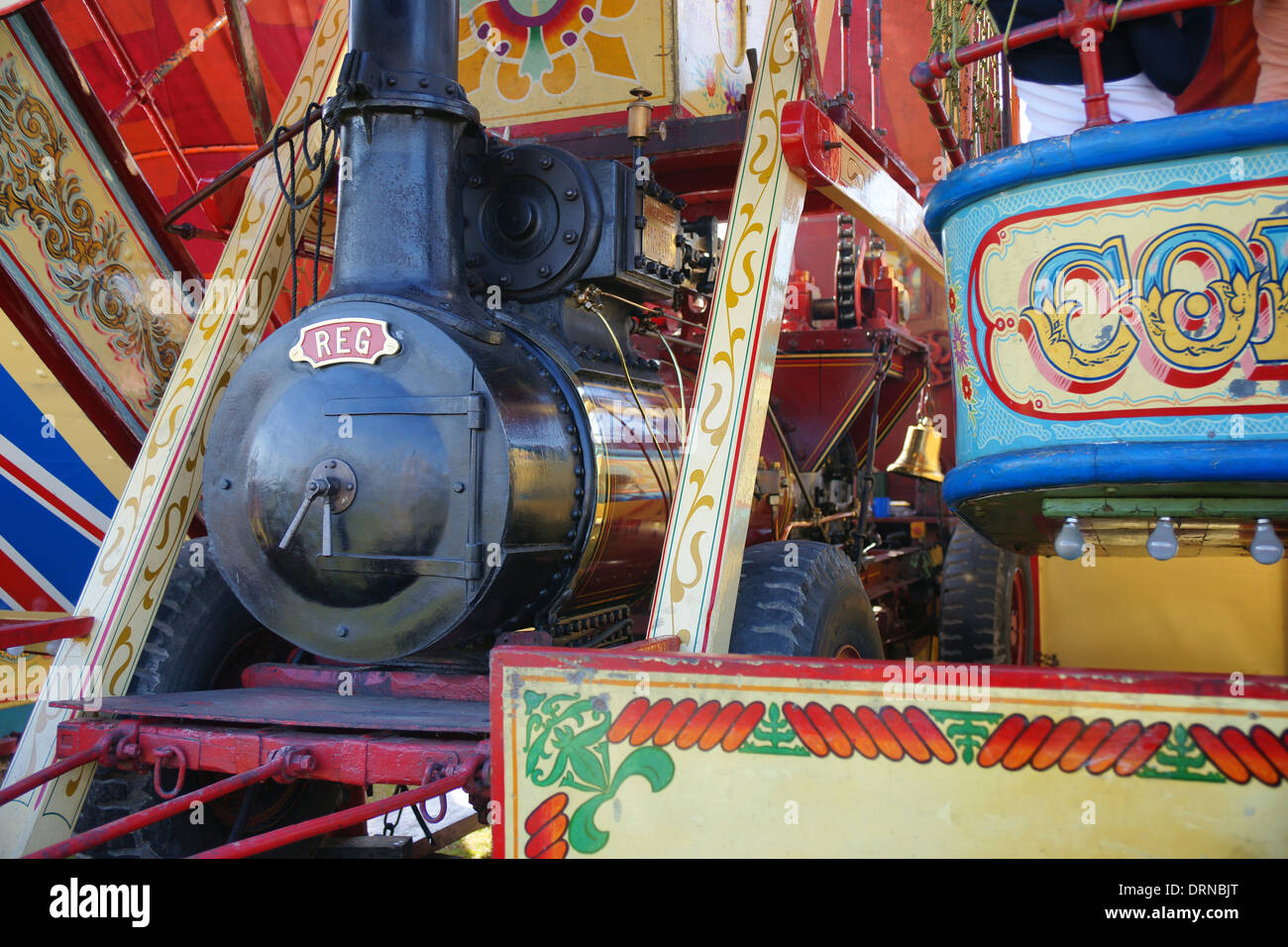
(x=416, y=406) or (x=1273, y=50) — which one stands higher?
(x=1273, y=50)

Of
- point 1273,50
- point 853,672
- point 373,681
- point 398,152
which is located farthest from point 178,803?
point 1273,50

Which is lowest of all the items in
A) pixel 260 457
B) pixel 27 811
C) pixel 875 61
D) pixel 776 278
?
pixel 27 811

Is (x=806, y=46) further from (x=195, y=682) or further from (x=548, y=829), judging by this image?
(x=195, y=682)

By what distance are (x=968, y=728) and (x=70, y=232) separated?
4060 millimetres

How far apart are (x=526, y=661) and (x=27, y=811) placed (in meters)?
1.85

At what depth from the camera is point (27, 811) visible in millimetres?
3258

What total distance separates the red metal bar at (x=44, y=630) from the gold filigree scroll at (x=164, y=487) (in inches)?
1.6

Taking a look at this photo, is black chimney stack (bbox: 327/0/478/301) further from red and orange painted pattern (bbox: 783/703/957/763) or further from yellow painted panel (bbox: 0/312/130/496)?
red and orange painted pattern (bbox: 783/703/957/763)

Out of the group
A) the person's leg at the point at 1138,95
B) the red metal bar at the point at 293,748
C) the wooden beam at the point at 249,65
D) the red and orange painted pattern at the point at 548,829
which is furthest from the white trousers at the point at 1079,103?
the wooden beam at the point at 249,65

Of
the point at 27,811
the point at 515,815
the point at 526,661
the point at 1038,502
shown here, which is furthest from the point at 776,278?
the point at 27,811

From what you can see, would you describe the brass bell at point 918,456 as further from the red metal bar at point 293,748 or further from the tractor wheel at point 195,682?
the red metal bar at point 293,748

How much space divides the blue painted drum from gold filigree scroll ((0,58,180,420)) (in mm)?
3613

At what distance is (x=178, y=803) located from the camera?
2.77 m

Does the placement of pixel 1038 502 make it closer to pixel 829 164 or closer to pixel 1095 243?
pixel 1095 243
